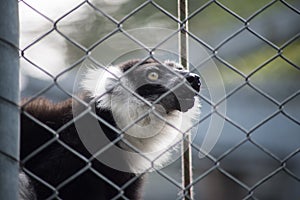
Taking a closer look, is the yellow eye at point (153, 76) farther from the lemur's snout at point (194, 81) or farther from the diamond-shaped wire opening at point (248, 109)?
the diamond-shaped wire opening at point (248, 109)

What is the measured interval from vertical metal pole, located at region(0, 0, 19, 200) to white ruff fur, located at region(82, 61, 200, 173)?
193 centimetres

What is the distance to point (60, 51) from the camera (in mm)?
6176

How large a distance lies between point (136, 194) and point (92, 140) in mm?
537

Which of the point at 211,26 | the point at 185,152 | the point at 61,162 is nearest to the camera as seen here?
the point at 185,152

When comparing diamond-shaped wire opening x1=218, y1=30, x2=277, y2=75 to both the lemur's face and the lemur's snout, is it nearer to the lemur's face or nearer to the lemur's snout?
the lemur's face

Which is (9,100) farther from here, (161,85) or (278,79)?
(278,79)

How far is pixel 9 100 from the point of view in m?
1.98

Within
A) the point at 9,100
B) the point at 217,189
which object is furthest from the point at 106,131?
the point at 217,189

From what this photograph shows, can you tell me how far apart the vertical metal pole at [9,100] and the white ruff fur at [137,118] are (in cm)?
193

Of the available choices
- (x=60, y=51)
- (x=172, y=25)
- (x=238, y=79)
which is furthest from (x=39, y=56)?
(x=238, y=79)

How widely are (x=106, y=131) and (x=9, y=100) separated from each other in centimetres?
190

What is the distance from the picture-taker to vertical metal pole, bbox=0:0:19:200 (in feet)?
6.41

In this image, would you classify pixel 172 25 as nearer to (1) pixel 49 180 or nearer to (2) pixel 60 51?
(2) pixel 60 51

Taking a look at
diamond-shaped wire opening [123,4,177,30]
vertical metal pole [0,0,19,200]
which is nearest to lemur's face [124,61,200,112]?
vertical metal pole [0,0,19,200]
